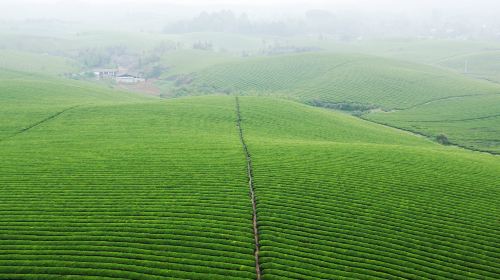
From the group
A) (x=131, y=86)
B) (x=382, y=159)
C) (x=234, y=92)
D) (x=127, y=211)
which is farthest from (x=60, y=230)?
(x=131, y=86)

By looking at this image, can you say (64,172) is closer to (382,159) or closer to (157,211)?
(157,211)

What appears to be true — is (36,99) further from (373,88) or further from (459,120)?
(459,120)

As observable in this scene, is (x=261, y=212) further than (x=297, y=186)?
No

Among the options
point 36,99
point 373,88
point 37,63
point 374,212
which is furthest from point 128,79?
point 374,212

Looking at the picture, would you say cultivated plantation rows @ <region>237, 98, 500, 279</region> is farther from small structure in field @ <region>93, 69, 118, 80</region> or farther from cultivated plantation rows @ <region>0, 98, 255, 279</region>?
small structure in field @ <region>93, 69, 118, 80</region>

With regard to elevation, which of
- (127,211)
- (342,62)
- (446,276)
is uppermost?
(342,62)

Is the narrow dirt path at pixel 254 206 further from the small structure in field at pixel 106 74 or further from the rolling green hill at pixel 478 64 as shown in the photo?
the rolling green hill at pixel 478 64
